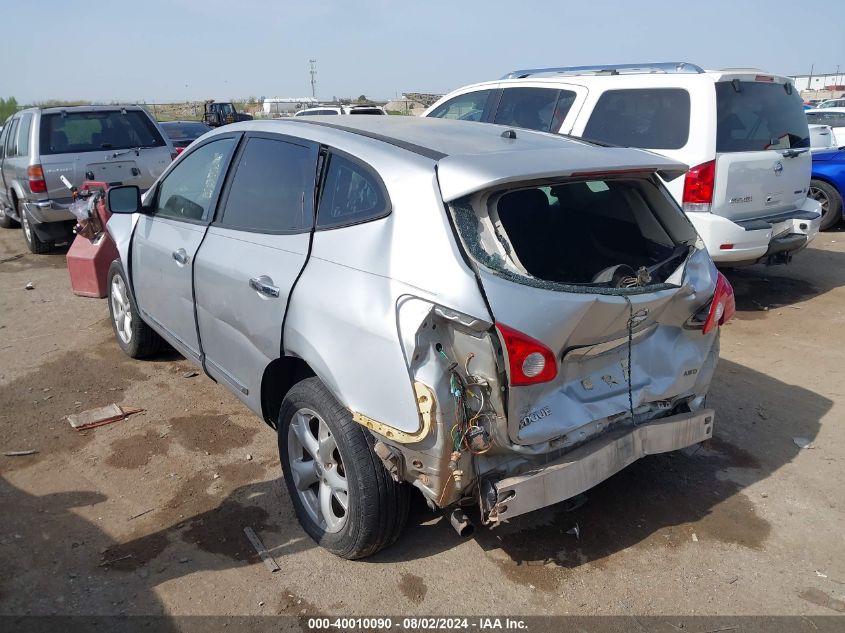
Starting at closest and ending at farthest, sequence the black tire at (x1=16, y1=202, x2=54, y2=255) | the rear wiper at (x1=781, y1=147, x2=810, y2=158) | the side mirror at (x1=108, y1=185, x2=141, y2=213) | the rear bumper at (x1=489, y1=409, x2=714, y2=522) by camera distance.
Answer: the rear bumper at (x1=489, y1=409, x2=714, y2=522) → the side mirror at (x1=108, y1=185, x2=141, y2=213) → the rear wiper at (x1=781, y1=147, x2=810, y2=158) → the black tire at (x1=16, y1=202, x2=54, y2=255)

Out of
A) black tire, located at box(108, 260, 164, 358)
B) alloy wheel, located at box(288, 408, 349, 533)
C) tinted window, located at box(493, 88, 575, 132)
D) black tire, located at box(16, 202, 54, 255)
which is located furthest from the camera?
black tire, located at box(16, 202, 54, 255)

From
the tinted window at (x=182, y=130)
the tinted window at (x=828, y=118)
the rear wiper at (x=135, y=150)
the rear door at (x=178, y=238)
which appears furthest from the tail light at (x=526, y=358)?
the tinted window at (x=182, y=130)

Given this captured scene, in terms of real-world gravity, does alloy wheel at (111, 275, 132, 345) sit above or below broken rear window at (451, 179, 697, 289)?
below

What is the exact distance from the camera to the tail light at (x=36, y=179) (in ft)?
28.9

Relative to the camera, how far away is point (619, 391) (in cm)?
290

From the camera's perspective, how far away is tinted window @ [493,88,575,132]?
666 centimetres

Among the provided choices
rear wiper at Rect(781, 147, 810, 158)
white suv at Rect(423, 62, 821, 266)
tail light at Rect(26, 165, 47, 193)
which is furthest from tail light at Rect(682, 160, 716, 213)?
tail light at Rect(26, 165, 47, 193)

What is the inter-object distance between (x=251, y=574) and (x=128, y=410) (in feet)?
6.85

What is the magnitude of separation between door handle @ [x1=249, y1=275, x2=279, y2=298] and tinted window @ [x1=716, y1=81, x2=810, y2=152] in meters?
4.45

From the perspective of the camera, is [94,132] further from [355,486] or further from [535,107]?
[355,486]

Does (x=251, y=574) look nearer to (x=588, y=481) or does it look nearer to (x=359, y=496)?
(x=359, y=496)

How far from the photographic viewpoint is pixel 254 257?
3.36m

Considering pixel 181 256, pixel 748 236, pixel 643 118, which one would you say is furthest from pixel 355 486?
pixel 643 118

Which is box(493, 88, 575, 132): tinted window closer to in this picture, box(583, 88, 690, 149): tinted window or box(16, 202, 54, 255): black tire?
box(583, 88, 690, 149): tinted window
